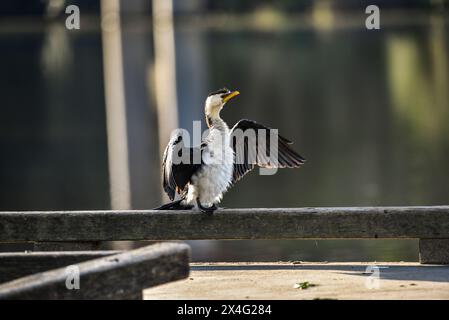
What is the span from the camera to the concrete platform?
8234 mm

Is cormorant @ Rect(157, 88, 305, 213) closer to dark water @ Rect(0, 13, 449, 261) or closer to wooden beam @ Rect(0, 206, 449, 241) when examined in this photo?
wooden beam @ Rect(0, 206, 449, 241)

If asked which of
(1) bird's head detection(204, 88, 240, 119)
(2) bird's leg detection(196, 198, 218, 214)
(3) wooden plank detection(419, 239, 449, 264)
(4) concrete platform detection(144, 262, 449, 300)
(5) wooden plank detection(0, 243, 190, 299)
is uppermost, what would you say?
(1) bird's head detection(204, 88, 240, 119)

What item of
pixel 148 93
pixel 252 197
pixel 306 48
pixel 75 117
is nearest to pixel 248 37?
pixel 306 48

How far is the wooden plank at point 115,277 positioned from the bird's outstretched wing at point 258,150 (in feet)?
11.7

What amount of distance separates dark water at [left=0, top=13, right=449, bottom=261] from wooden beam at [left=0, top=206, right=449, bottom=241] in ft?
16.1

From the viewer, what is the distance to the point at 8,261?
774 cm

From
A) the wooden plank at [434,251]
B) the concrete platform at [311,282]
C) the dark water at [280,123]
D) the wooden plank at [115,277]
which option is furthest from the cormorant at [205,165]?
the dark water at [280,123]

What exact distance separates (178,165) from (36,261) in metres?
2.13

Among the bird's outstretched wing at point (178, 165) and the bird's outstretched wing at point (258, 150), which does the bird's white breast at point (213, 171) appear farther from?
the bird's outstretched wing at point (258, 150)

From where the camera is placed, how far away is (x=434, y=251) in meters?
9.32

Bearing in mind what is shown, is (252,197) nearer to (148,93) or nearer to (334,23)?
(148,93)

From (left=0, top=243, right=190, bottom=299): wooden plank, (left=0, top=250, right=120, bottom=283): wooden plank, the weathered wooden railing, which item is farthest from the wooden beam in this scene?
(left=0, top=243, right=190, bottom=299): wooden plank

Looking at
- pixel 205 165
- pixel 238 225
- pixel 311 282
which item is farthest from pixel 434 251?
pixel 205 165

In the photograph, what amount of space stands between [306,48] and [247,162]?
71061 mm
